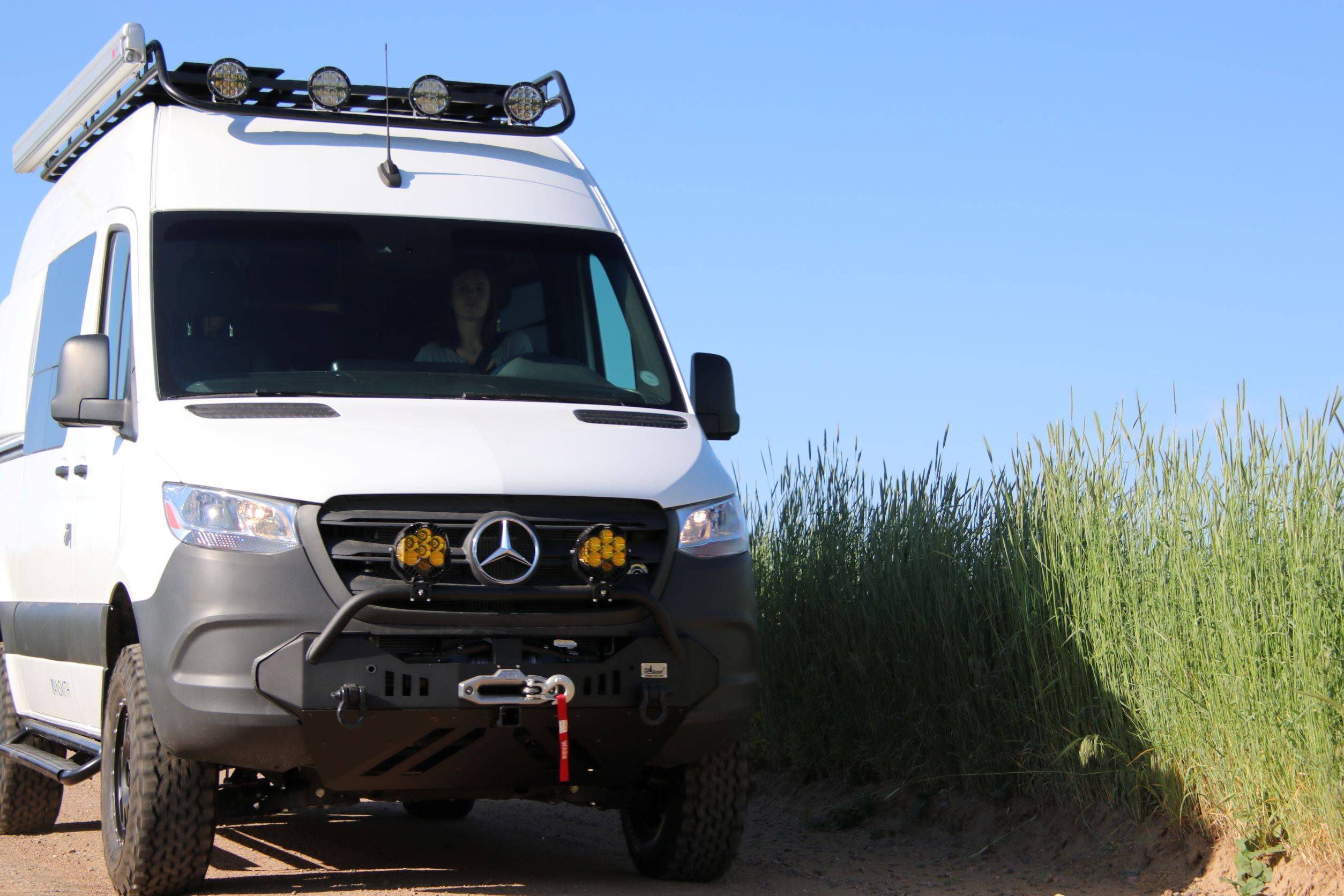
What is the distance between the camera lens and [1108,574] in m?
6.89

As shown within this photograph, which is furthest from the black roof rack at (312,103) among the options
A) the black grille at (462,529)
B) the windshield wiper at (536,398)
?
the black grille at (462,529)

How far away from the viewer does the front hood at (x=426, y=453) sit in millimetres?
5461

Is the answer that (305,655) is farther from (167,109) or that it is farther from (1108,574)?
(1108,574)

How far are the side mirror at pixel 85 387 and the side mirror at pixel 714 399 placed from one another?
2.27 meters

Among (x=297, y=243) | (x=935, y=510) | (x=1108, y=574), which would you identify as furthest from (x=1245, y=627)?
(x=297, y=243)

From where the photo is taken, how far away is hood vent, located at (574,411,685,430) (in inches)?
241

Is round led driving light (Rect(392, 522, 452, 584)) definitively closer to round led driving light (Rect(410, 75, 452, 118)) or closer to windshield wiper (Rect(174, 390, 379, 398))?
windshield wiper (Rect(174, 390, 379, 398))

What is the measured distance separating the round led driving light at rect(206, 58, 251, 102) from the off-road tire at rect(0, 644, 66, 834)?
3.14 metres

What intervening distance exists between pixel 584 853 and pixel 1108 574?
269cm

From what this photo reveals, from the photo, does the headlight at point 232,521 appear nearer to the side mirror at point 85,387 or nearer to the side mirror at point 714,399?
the side mirror at point 85,387

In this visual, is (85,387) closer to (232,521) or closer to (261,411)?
(261,411)

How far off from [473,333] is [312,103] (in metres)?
1.39

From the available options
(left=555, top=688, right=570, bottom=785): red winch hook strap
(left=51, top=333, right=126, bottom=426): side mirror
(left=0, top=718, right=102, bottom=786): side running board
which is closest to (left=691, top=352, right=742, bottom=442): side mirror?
(left=555, top=688, right=570, bottom=785): red winch hook strap

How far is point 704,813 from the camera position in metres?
6.30
